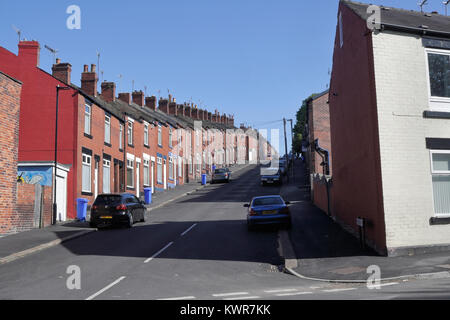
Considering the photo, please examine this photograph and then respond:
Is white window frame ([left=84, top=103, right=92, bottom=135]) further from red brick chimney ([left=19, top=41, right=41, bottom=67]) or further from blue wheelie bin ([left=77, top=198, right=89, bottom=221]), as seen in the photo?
blue wheelie bin ([left=77, top=198, right=89, bottom=221])

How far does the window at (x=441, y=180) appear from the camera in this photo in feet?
42.9

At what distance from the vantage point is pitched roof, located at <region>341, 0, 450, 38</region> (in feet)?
43.7

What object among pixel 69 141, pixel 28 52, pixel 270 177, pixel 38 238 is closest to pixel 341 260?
pixel 38 238

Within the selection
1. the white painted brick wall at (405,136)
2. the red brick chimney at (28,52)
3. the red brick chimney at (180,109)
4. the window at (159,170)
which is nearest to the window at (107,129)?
the red brick chimney at (28,52)

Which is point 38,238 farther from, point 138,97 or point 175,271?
point 138,97

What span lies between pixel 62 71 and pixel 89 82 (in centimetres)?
381

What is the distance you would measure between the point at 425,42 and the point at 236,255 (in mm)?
8585

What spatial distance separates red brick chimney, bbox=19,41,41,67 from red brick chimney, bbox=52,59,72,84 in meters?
1.51

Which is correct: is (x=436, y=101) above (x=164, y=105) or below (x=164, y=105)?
below

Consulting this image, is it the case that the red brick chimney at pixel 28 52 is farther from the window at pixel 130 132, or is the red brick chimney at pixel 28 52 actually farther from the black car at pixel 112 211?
the window at pixel 130 132

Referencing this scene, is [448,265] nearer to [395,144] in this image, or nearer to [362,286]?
[362,286]

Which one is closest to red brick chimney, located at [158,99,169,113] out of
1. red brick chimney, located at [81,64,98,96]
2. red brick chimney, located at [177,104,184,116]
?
red brick chimney, located at [177,104,184,116]

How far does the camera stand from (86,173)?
1073 inches

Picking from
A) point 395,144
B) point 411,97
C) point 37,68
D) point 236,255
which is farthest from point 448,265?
point 37,68
